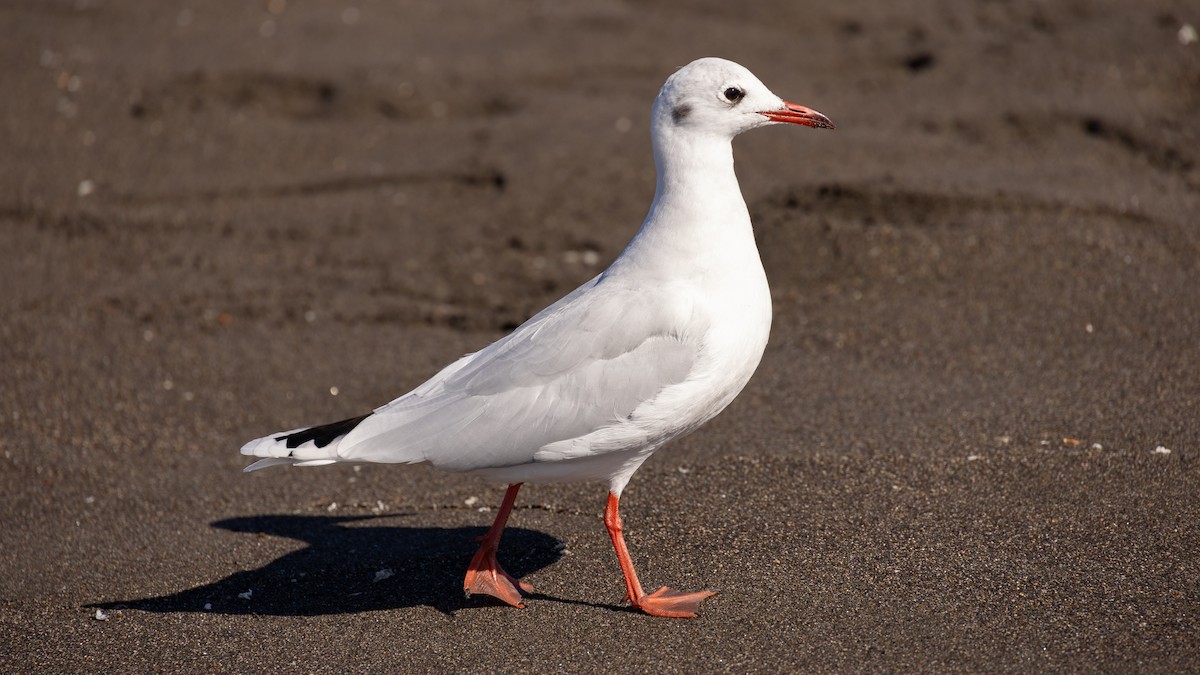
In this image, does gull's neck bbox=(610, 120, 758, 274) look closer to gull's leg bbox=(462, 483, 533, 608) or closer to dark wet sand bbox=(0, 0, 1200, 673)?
gull's leg bbox=(462, 483, 533, 608)

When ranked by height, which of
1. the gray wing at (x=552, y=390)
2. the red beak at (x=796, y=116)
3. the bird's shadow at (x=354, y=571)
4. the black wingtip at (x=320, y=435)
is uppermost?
the red beak at (x=796, y=116)

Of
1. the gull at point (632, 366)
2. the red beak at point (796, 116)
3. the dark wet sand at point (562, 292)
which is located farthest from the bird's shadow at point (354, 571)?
the red beak at point (796, 116)

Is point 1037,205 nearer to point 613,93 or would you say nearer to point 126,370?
point 613,93

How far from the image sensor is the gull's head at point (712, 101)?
418 centimetres

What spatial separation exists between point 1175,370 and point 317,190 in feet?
18.4

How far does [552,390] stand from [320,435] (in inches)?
32.8

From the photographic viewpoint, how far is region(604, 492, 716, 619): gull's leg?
4.08 meters

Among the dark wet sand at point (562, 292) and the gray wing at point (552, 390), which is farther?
the dark wet sand at point (562, 292)

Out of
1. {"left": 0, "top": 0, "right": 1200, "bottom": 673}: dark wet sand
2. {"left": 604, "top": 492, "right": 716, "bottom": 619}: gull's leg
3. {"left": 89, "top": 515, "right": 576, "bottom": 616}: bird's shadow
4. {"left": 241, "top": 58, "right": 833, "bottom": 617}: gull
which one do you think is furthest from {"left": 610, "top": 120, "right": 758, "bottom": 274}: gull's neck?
{"left": 89, "top": 515, "right": 576, "bottom": 616}: bird's shadow

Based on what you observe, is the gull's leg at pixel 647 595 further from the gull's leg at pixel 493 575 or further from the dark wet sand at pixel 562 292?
the gull's leg at pixel 493 575

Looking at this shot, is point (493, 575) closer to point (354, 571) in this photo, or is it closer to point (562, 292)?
point (354, 571)

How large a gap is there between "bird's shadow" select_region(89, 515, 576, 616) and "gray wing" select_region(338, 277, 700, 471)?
62 cm

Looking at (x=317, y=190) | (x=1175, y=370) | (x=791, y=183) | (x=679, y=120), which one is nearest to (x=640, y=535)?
(x=679, y=120)

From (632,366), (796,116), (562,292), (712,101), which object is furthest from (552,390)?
(562,292)
